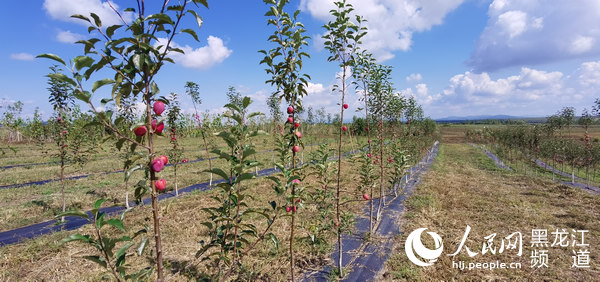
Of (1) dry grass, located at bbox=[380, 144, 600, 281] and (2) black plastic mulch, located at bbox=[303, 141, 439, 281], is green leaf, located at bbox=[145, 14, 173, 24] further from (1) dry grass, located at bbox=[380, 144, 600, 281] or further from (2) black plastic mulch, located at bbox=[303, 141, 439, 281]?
(1) dry grass, located at bbox=[380, 144, 600, 281]

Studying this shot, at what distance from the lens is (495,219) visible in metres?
7.59

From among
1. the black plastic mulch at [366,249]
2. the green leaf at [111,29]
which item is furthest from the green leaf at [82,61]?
the black plastic mulch at [366,249]

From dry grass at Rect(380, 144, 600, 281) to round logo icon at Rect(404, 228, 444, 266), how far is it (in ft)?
0.37

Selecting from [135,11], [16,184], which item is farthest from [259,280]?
[16,184]

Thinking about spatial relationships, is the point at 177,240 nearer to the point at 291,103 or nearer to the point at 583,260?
the point at 291,103

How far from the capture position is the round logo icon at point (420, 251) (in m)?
5.15

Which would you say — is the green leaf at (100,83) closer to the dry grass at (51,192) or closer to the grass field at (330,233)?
the grass field at (330,233)

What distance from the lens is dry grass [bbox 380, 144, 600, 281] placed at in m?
4.86

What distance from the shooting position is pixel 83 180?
12367 millimetres

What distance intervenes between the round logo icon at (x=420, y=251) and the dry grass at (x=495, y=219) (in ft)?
0.37

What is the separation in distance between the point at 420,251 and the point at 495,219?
3.90 metres

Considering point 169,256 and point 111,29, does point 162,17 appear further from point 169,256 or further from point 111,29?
point 169,256

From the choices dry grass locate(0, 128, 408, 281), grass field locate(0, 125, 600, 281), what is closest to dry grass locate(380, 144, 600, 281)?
grass field locate(0, 125, 600, 281)

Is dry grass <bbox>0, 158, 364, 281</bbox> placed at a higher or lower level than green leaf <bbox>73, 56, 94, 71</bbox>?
lower
